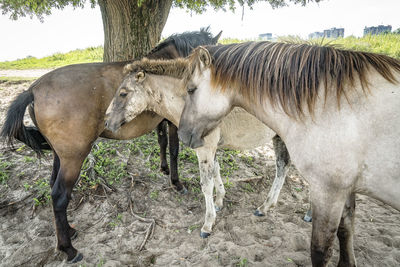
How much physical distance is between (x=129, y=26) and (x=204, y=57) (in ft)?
11.2

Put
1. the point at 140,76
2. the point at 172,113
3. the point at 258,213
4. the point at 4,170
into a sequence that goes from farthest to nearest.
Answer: the point at 4,170
the point at 258,213
the point at 172,113
the point at 140,76

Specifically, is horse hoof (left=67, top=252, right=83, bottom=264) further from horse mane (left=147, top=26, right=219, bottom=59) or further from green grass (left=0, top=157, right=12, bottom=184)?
horse mane (left=147, top=26, right=219, bottom=59)

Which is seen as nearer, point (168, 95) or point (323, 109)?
point (323, 109)

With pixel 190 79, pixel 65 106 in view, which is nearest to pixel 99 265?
pixel 65 106

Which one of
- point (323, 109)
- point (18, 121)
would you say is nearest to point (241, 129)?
point (323, 109)

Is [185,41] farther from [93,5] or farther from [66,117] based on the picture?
[93,5]

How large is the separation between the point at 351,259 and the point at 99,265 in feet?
8.39

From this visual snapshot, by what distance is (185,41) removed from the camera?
12.2ft

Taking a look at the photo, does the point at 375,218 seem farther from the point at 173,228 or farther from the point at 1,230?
the point at 1,230

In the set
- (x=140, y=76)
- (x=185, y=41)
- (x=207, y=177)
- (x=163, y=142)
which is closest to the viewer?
(x=140, y=76)

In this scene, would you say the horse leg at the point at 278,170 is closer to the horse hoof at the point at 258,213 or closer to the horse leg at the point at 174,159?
the horse hoof at the point at 258,213

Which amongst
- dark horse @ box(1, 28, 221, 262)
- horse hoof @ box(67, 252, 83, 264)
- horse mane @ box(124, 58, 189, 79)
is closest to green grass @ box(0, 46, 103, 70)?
dark horse @ box(1, 28, 221, 262)

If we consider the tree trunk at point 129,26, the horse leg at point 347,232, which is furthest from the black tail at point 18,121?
the horse leg at point 347,232

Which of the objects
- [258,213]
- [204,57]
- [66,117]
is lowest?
[258,213]
